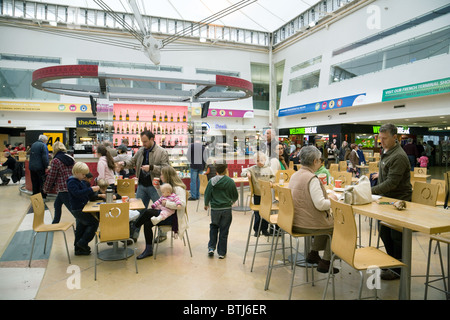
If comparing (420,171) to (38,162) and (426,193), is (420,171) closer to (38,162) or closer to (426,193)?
(426,193)

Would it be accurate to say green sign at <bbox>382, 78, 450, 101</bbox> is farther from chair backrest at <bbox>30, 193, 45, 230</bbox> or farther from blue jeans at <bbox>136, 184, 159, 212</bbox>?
chair backrest at <bbox>30, 193, 45, 230</bbox>

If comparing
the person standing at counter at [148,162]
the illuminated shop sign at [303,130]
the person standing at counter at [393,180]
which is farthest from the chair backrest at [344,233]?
the illuminated shop sign at [303,130]

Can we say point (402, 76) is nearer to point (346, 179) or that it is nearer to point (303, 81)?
point (303, 81)

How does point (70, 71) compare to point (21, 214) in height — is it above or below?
above

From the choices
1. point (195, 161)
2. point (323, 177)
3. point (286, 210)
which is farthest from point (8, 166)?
point (286, 210)

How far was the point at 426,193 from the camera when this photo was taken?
3.58 meters

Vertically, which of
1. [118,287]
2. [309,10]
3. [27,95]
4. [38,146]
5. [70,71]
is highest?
[309,10]

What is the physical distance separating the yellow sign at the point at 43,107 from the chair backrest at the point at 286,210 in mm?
16320

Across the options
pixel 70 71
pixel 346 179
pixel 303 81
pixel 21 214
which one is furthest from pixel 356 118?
pixel 21 214

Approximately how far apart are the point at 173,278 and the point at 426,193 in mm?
3191

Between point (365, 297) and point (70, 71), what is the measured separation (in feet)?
21.5
